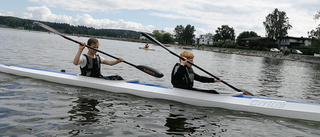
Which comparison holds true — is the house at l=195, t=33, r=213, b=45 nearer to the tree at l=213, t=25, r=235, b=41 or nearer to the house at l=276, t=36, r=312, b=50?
the tree at l=213, t=25, r=235, b=41

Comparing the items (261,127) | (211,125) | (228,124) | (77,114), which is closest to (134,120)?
(77,114)

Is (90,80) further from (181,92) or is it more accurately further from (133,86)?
(181,92)

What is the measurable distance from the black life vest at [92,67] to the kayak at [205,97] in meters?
0.16

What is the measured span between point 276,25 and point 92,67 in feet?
266

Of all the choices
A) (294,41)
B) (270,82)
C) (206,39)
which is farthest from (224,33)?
(270,82)

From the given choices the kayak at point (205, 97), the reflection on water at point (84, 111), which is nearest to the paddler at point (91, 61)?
the kayak at point (205, 97)

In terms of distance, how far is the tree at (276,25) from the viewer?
259 feet

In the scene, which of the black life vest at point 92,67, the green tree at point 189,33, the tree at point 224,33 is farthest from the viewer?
the green tree at point 189,33

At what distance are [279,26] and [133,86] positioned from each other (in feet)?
265

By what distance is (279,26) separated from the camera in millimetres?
78688

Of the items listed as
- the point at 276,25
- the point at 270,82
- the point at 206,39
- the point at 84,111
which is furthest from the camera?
the point at 206,39

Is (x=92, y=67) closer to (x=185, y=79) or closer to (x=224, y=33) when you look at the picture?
(x=185, y=79)

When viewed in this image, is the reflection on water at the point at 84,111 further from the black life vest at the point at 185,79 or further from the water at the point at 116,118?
the black life vest at the point at 185,79

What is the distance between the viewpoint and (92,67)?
8.01 m
